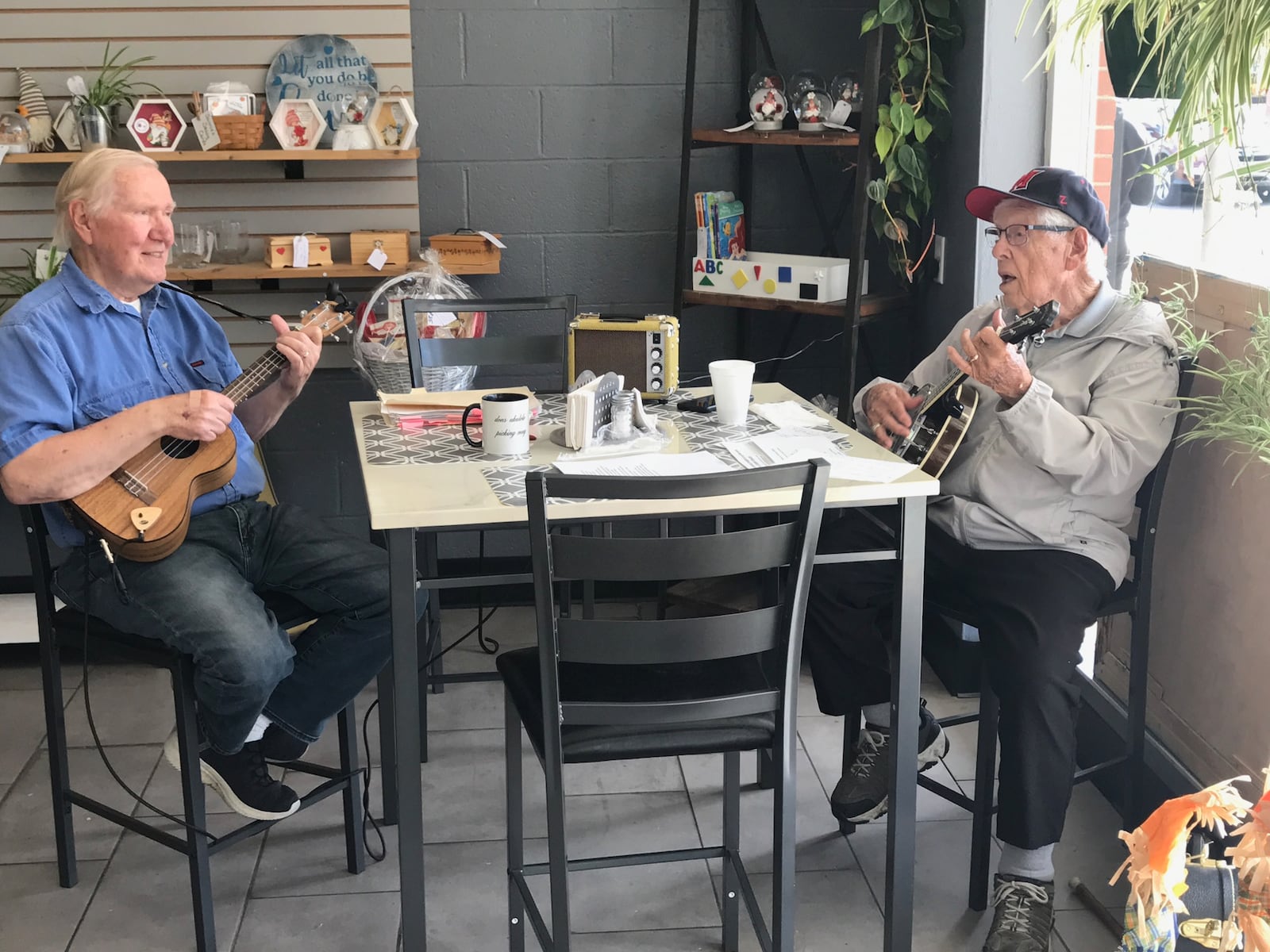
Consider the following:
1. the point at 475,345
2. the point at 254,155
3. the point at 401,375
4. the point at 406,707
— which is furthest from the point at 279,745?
the point at 254,155

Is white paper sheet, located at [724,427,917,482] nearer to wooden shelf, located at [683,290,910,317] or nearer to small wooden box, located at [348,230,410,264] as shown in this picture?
wooden shelf, located at [683,290,910,317]

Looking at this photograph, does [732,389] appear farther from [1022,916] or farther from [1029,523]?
[1022,916]

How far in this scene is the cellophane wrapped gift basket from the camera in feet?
11.1

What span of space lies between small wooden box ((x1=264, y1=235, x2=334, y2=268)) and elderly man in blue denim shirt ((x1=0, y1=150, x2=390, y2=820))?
39.2 inches

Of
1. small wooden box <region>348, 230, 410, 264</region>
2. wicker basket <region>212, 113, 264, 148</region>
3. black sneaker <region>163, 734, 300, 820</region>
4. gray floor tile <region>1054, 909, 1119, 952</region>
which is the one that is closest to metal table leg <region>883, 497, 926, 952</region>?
gray floor tile <region>1054, 909, 1119, 952</region>

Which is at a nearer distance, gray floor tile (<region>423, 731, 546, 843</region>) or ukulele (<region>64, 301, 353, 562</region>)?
ukulele (<region>64, 301, 353, 562</region>)

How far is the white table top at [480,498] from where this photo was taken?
73.7 inches

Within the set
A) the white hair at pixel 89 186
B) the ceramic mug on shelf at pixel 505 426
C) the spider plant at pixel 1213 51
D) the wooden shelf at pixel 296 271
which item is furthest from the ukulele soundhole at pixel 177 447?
the spider plant at pixel 1213 51

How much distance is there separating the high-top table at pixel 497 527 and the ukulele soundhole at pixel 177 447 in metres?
0.31

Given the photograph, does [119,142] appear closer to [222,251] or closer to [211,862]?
[222,251]

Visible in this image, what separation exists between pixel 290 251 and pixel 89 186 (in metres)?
1.23

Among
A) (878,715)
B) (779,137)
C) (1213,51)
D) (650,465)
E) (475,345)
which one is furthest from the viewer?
(779,137)

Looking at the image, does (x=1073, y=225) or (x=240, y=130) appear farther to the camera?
(x=240, y=130)

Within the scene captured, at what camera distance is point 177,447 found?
7.43 ft
